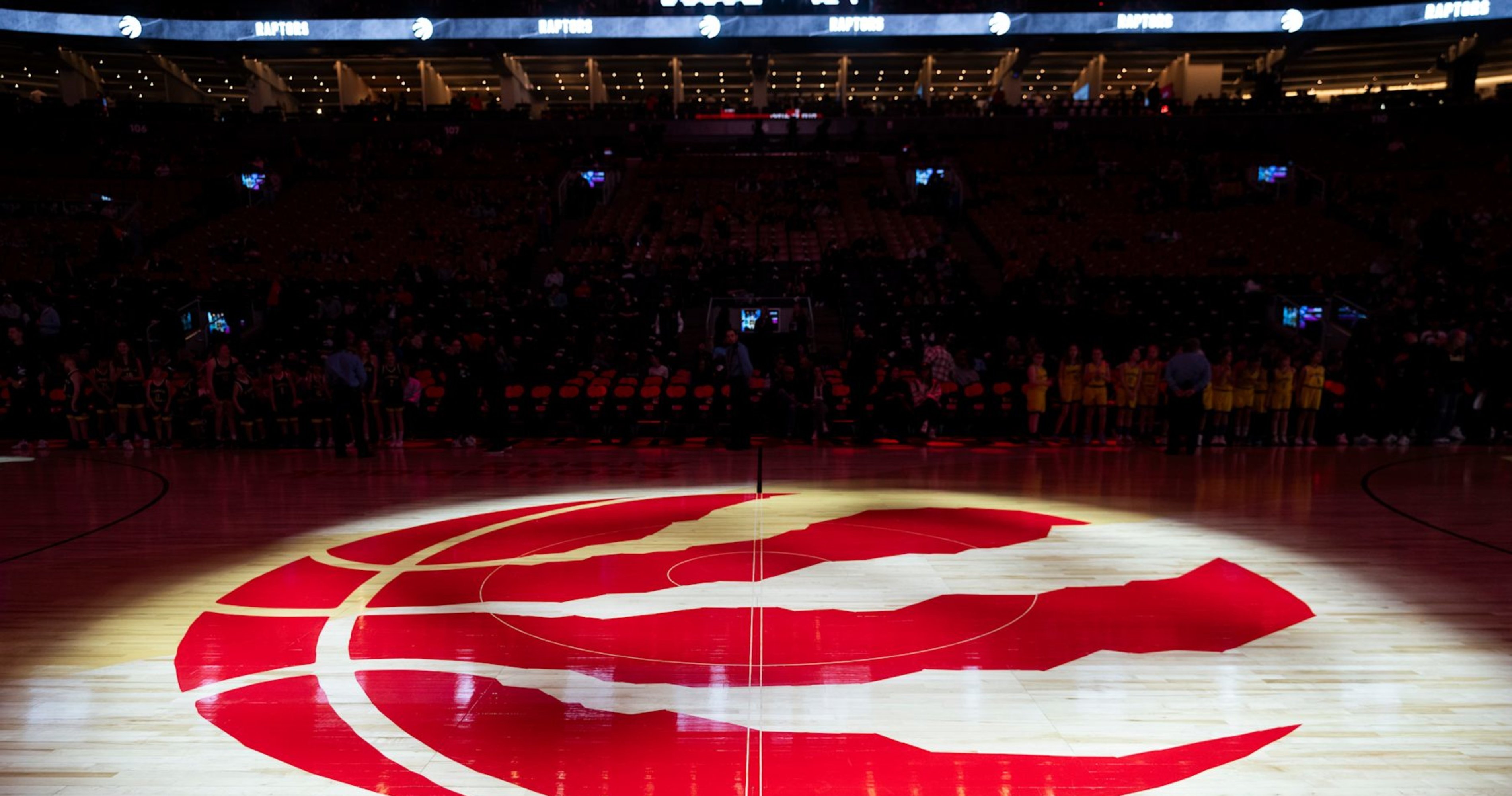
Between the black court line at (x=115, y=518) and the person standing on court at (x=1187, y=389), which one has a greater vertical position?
the person standing on court at (x=1187, y=389)

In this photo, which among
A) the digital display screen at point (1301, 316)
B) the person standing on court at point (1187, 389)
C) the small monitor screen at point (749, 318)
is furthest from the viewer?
the small monitor screen at point (749, 318)

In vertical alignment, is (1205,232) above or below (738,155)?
below

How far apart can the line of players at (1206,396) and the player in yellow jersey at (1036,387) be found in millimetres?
11

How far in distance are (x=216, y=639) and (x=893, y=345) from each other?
11.8 m

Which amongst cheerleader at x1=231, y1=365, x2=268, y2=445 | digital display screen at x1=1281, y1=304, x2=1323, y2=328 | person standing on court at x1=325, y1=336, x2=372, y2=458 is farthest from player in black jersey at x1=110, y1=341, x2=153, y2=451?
digital display screen at x1=1281, y1=304, x2=1323, y2=328

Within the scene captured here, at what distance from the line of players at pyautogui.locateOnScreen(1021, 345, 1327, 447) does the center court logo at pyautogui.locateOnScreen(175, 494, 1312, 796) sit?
18.0 ft

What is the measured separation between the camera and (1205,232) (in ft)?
72.4

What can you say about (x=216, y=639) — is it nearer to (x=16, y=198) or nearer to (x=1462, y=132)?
(x=16, y=198)

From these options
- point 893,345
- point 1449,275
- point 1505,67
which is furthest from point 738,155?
point 1505,67

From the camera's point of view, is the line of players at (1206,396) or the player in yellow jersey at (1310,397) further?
the line of players at (1206,396)

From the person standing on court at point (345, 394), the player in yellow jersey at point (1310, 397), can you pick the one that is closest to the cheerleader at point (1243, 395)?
the player in yellow jersey at point (1310, 397)

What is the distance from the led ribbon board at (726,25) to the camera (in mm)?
33344

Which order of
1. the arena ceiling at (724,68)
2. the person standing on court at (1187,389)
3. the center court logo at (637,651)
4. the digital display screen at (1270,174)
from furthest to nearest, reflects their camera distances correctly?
the arena ceiling at (724,68) < the digital display screen at (1270,174) < the person standing on court at (1187,389) < the center court logo at (637,651)

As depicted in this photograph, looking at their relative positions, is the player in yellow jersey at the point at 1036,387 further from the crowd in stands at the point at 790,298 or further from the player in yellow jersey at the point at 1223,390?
the player in yellow jersey at the point at 1223,390
